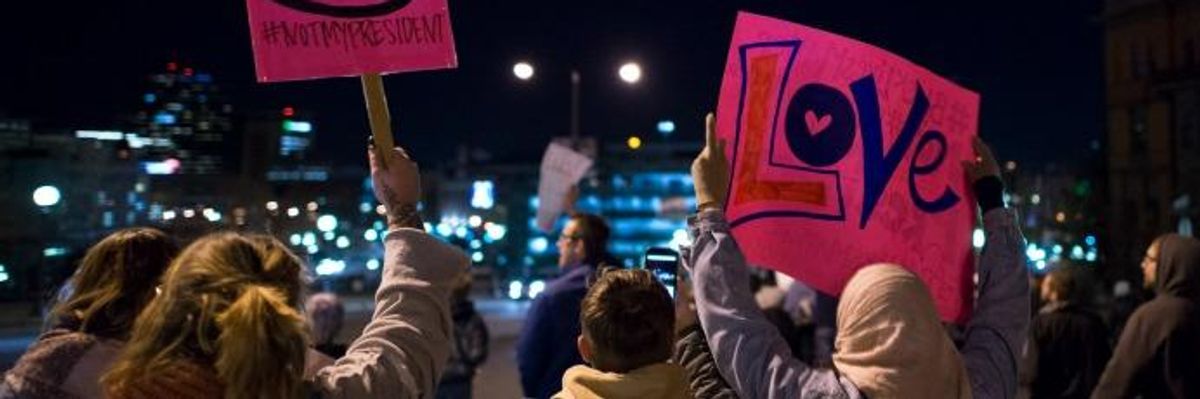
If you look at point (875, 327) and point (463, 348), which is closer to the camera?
point (875, 327)

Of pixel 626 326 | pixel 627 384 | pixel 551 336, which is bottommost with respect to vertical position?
pixel 551 336

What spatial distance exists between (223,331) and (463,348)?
24.4 ft

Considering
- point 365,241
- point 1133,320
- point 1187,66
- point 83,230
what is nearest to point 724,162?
point 1133,320

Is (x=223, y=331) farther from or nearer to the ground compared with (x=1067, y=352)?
farther from the ground

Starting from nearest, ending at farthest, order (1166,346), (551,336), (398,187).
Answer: (398,187)
(551,336)
(1166,346)

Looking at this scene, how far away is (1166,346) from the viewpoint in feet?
22.5

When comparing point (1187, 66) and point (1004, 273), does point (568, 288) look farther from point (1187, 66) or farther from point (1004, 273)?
point (1187, 66)

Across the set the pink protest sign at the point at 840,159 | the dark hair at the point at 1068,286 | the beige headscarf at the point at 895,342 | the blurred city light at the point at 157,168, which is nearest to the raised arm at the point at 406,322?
the beige headscarf at the point at 895,342

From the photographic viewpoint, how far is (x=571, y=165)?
15.8 meters

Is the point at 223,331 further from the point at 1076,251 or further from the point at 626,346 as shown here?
the point at 1076,251

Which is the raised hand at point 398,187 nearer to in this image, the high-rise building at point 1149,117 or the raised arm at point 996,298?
the raised arm at point 996,298

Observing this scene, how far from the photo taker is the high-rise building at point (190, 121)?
124 m

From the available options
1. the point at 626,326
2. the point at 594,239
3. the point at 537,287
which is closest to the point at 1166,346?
the point at 594,239

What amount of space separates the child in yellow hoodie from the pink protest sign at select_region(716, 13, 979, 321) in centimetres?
66
